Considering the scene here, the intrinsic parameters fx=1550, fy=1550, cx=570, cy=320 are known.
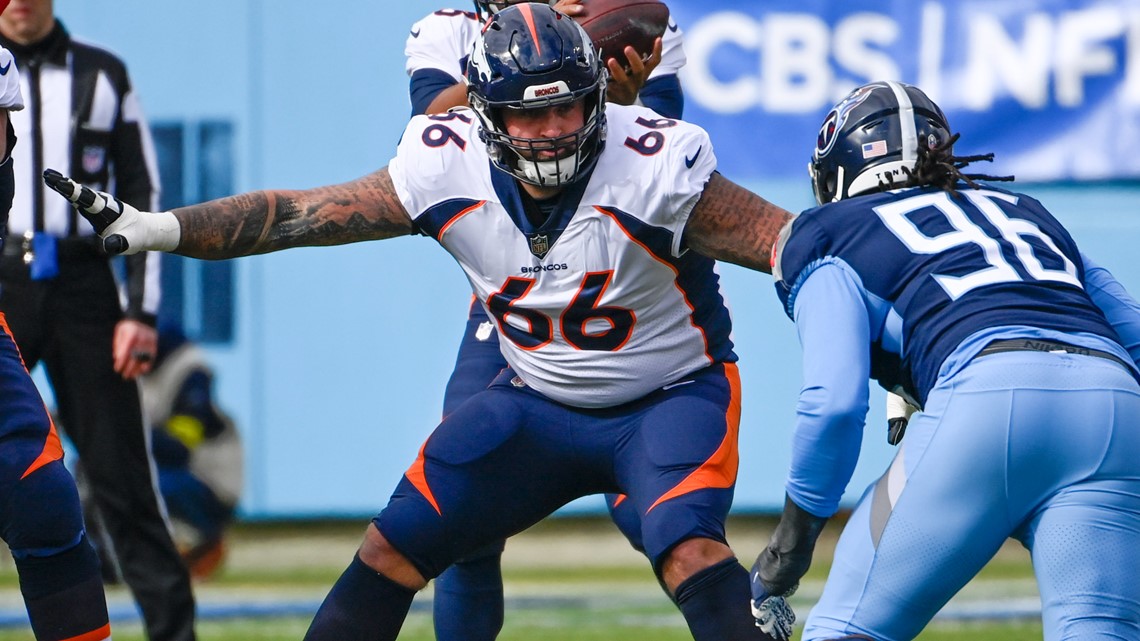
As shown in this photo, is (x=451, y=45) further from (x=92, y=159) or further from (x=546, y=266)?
(x=92, y=159)

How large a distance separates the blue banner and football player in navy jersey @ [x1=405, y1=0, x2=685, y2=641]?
2927 millimetres

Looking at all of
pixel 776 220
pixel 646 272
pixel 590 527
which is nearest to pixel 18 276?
pixel 646 272

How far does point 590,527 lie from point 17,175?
3.49 m

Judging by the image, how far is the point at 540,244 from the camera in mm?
3482

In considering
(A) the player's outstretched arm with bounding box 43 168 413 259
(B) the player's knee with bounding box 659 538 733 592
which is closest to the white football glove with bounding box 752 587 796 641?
(B) the player's knee with bounding box 659 538 733 592

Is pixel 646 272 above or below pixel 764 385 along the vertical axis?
above

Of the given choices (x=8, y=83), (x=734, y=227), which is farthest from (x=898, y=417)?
(x=8, y=83)

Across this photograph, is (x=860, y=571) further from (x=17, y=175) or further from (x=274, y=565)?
(x=274, y=565)

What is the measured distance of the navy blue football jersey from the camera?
2777 mm

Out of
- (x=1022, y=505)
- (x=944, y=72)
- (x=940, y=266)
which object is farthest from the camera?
(x=944, y=72)

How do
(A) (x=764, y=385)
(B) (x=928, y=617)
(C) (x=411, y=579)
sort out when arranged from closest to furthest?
(B) (x=928, y=617), (C) (x=411, y=579), (A) (x=764, y=385)

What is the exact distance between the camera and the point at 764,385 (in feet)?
24.0

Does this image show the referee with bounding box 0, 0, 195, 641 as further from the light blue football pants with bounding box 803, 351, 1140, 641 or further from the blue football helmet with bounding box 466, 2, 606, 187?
the light blue football pants with bounding box 803, 351, 1140, 641

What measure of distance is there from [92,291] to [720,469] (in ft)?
7.38
